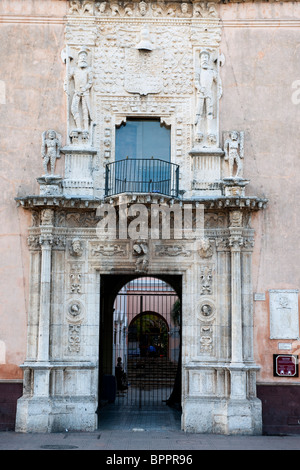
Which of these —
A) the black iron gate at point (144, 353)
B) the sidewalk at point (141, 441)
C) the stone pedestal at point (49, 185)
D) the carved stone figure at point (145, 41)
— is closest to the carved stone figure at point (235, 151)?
the carved stone figure at point (145, 41)

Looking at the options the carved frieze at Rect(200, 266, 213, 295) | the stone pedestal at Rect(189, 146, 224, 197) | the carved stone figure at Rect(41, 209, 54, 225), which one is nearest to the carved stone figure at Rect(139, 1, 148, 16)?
the stone pedestal at Rect(189, 146, 224, 197)

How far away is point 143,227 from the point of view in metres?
14.8

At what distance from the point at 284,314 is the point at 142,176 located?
4.60m

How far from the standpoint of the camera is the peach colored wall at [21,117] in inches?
576

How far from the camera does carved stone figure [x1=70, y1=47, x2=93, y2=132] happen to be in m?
15.1

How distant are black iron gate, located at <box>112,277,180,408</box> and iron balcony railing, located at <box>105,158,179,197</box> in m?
3.18

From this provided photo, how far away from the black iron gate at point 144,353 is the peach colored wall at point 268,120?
336 centimetres

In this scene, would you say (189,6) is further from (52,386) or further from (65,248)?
(52,386)

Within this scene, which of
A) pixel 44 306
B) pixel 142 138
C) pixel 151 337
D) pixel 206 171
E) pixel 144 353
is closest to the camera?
pixel 44 306

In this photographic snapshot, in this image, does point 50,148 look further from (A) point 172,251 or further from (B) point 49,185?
(A) point 172,251

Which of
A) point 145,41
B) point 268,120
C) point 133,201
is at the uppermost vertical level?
point 145,41

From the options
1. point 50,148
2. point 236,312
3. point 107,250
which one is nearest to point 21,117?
point 50,148

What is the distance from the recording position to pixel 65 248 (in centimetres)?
1481

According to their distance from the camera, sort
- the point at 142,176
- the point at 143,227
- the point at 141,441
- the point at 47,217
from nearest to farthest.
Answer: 1. the point at 141,441
2. the point at 47,217
3. the point at 143,227
4. the point at 142,176
